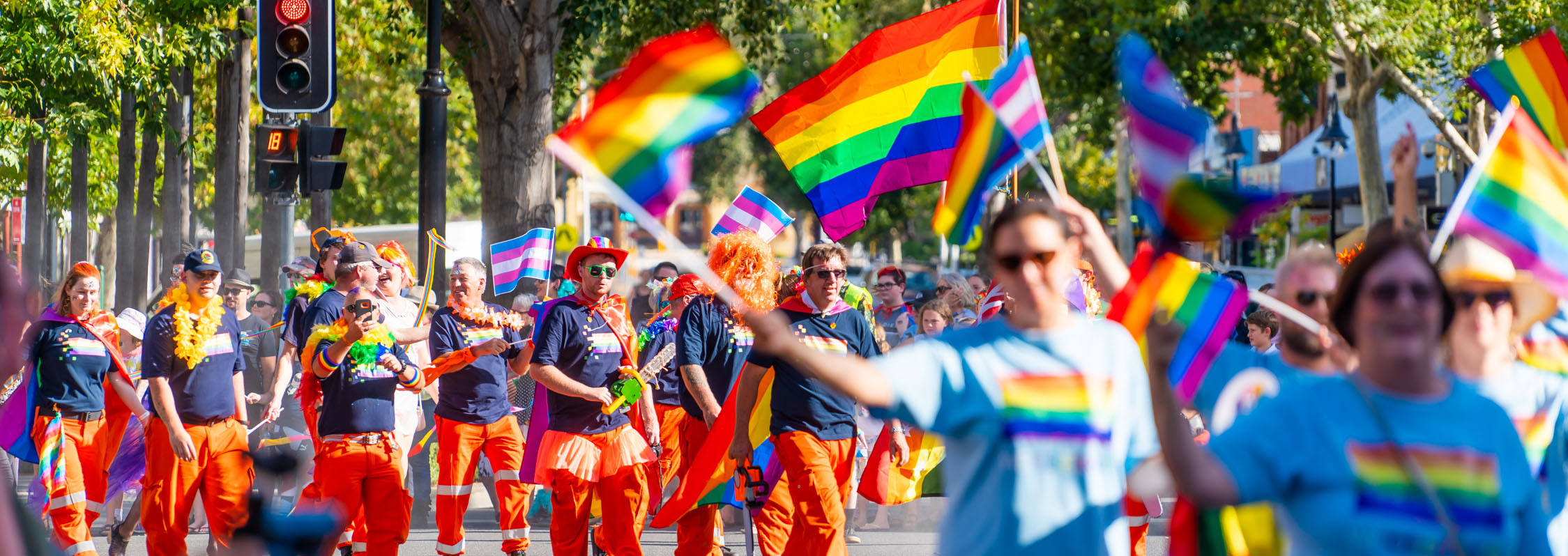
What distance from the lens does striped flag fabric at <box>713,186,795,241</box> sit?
8391 mm

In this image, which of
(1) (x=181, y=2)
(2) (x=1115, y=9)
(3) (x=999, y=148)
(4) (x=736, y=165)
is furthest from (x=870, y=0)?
(4) (x=736, y=165)

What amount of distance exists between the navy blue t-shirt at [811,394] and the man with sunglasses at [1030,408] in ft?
10.1

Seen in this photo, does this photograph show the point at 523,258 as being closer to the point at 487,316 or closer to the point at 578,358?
the point at 487,316

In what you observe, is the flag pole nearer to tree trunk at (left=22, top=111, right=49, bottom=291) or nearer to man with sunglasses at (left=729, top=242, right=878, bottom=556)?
man with sunglasses at (left=729, top=242, right=878, bottom=556)

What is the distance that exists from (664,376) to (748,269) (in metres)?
1.44

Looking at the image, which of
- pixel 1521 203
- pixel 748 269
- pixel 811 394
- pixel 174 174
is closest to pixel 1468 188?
pixel 1521 203

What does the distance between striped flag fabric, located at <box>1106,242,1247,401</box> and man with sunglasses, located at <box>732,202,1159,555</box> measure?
4.5 inches

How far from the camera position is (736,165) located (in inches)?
2093

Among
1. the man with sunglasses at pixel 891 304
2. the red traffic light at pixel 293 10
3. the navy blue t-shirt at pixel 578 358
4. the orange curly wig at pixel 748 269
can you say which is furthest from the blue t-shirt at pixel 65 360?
the man with sunglasses at pixel 891 304

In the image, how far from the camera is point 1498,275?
3281mm

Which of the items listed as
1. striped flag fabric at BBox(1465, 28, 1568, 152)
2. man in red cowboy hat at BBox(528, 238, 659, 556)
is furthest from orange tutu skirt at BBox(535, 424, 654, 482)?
striped flag fabric at BBox(1465, 28, 1568, 152)

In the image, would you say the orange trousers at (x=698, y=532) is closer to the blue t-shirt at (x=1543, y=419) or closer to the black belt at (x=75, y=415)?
the black belt at (x=75, y=415)

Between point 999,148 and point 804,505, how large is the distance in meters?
2.62

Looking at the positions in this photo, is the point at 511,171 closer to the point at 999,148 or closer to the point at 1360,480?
the point at 999,148
